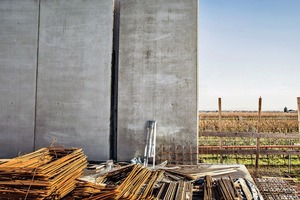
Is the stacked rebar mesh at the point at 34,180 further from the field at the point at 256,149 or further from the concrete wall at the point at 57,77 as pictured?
the field at the point at 256,149

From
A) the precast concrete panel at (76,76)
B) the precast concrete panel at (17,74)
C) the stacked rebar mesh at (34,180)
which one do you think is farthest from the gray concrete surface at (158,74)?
the stacked rebar mesh at (34,180)

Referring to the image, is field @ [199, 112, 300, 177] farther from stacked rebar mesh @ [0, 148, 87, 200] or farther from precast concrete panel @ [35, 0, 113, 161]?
stacked rebar mesh @ [0, 148, 87, 200]

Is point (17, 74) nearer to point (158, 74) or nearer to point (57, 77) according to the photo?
point (57, 77)

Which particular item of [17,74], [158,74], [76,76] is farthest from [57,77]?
[158,74]

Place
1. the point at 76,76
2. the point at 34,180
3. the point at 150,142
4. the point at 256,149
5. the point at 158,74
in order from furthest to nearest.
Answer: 1. the point at 256,149
2. the point at 76,76
3. the point at 158,74
4. the point at 150,142
5. the point at 34,180

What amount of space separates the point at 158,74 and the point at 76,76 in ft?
8.26

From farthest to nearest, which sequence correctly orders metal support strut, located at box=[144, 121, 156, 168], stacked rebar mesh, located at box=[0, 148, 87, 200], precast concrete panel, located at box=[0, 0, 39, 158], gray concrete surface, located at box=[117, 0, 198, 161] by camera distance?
precast concrete panel, located at box=[0, 0, 39, 158] → gray concrete surface, located at box=[117, 0, 198, 161] → metal support strut, located at box=[144, 121, 156, 168] → stacked rebar mesh, located at box=[0, 148, 87, 200]

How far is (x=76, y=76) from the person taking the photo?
822 centimetres

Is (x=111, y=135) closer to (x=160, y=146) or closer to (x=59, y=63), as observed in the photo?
(x=160, y=146)

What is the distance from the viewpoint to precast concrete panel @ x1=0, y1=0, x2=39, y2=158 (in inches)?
325

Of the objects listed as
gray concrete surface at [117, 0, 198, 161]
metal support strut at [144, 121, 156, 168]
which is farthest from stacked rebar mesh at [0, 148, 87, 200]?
gray concrete surface at [117, 0, 198, 161]

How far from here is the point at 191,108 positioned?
793cm

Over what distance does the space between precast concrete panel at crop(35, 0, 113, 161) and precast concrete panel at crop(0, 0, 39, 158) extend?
27cm

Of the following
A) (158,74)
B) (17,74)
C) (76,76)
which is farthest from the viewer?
(17,74)
